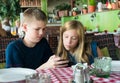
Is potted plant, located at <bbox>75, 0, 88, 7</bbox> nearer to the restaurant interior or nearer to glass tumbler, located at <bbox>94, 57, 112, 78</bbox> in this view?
the restaurant interior

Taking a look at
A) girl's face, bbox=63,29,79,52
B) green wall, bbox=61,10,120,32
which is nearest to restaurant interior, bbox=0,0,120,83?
green wall, bbox=61,10,120,32

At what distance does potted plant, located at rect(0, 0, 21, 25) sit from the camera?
6405 millimetres

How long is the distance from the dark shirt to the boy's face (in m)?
0.08

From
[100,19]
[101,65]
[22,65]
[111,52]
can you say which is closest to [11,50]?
[22,65]

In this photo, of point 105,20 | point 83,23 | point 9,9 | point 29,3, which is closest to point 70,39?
point 105,20

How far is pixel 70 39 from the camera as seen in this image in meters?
2.00

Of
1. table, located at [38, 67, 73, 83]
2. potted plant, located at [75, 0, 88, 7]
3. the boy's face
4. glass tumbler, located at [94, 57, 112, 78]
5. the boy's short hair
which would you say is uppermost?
potted plant, located at [75, 0, 88, 7]

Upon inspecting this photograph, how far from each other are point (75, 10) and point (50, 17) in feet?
6.63

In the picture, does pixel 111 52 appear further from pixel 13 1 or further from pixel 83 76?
pixel 13 1

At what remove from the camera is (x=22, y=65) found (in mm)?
1755

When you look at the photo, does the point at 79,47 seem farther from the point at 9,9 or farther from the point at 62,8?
the point at 62,8

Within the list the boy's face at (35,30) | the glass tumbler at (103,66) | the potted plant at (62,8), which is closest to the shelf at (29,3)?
the potted plant at (62,8)

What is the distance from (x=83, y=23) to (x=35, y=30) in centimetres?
475

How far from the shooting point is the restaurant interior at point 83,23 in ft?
4.17
